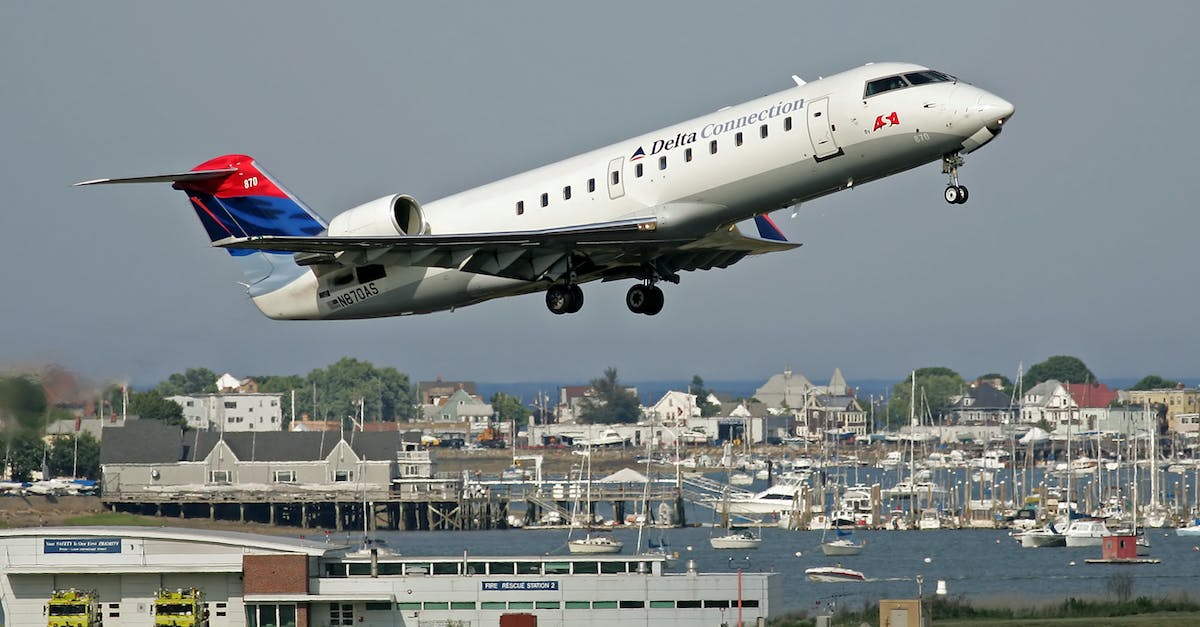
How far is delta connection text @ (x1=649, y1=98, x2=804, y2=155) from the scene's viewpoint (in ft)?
98.4

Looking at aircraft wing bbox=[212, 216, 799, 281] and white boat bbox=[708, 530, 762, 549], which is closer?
aircraft wing bbox=[212, 216, 799, 281]

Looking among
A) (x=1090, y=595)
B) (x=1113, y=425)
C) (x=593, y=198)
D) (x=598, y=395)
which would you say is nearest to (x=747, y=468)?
(x=598, y=395)

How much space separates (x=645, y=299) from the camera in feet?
114

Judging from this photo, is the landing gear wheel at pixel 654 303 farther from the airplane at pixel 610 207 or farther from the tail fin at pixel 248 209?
the tail fin at pixel 248 209

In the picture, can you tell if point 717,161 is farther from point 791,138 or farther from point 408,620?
point 408,620

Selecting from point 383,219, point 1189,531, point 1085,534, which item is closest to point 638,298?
point 383,219

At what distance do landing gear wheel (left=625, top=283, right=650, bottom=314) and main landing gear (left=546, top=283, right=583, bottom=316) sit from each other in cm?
119

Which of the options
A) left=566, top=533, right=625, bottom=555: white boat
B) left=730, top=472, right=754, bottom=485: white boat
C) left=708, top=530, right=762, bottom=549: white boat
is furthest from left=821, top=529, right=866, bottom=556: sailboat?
left=730, top=472, right=754, bottom=485: white boat

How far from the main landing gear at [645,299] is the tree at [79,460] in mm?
70535

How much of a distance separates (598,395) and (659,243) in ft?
Result: 508

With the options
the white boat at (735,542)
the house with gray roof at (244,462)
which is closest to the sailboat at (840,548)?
the white boat at (735,542)

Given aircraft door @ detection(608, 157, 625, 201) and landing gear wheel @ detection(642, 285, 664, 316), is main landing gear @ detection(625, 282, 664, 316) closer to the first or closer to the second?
landing gear wheel @ detection(642, 285, 664, 316)

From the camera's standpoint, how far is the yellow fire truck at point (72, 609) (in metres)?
45.2

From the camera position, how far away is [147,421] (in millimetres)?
110375
